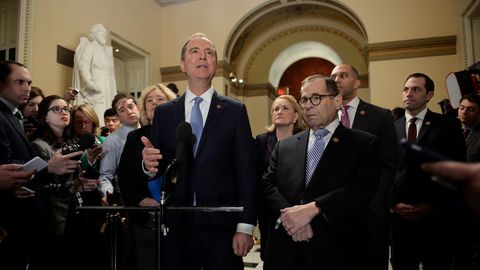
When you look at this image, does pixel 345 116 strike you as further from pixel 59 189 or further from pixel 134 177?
pixel 59 189

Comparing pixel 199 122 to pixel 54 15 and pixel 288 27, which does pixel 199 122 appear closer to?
pixel 54 15

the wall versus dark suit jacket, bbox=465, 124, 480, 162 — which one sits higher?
the wall

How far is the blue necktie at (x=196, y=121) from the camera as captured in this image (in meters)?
1.93

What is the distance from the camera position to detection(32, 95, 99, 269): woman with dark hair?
9.37 feet

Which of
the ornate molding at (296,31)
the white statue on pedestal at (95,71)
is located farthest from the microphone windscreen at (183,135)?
the ornate molding at (296,31)

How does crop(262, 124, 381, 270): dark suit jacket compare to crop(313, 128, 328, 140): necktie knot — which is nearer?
crop(262, 124, 381, 270): dark suit jacket

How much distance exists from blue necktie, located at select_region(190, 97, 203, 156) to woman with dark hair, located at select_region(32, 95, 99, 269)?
3.93 feet

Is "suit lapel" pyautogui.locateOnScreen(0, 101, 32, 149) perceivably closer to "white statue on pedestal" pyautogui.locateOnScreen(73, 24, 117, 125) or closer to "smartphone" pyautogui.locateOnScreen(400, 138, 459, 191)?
"smartphone" pyautogui.locateOnScreen(400, 138, 459, 191)

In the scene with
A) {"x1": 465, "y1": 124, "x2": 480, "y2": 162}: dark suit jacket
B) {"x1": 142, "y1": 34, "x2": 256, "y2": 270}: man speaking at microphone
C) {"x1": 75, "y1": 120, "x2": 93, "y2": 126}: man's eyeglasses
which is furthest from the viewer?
{"x1": 75, "y1": 120, "x2": 93, "y2": 126}: man's eyeglasses

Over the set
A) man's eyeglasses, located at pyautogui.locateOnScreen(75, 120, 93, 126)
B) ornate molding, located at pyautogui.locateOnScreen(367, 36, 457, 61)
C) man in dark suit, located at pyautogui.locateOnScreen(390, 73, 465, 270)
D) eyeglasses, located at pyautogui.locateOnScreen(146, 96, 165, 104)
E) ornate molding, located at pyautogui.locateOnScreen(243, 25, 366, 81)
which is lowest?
man in dark suit, located at pyautogui.locateOnScreen(390, 73, 465, 270)

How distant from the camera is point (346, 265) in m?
1.90

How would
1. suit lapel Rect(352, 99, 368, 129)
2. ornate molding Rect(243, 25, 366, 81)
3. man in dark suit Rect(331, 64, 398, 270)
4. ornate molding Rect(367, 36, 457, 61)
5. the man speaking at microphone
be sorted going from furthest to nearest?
ornate molding Rect(243, 25, 366, 81)
ornate molding Rect(367, 36, 457, 61)
suit lapel Rect(352, 99, 368, 129)
man in dark suit Rect(331, 64, 398, 270)
the man speaking at microphone

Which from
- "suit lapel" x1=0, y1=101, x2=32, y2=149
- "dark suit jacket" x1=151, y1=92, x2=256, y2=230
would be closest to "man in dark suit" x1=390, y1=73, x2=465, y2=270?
"dark suit jacket" x1=151, y1=92, x2=256, y2=230

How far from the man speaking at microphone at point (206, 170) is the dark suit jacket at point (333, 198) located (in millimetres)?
294
